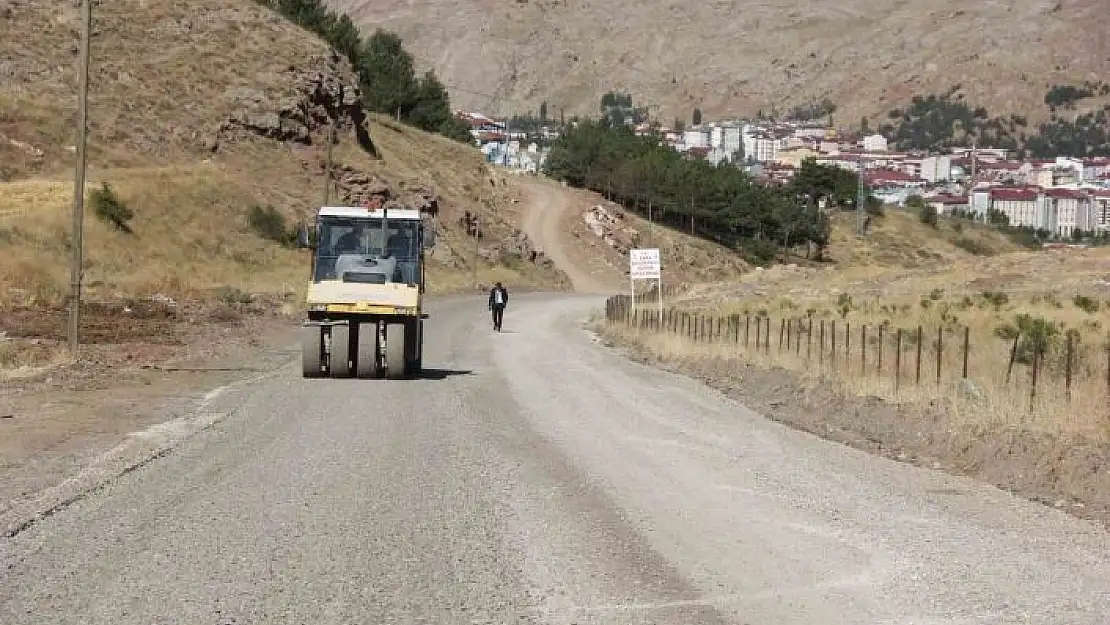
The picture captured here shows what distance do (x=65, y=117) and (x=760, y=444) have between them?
6205 cm

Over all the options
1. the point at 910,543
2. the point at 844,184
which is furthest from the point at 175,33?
the point at 844,184

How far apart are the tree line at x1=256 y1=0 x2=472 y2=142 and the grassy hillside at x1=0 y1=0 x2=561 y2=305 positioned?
21.4m

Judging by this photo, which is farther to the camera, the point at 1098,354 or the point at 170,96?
the point at 170,96

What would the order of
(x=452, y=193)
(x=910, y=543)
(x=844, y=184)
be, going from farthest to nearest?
(x=844, y=184) < (x=452, y=193) < (x=910, y=543)

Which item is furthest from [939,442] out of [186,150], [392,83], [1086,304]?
[392,83]

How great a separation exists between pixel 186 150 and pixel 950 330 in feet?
166

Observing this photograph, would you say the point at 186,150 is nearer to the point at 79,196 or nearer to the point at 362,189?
the point at 362,189

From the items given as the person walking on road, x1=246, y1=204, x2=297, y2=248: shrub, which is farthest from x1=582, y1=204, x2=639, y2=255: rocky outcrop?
the person walking on road

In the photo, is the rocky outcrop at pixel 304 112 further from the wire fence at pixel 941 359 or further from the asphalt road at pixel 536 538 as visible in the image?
the asphalt road at pixel 536 538

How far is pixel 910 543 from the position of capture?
378 inches

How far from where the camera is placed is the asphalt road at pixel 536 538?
295 inches

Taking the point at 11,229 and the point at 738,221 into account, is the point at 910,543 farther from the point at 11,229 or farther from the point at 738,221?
the point at 738,221

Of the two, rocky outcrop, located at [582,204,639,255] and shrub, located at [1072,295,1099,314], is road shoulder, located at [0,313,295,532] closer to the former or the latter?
shrub, located at [1072,295,1099,314]

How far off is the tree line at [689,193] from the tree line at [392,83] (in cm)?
1365
